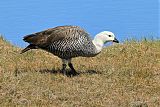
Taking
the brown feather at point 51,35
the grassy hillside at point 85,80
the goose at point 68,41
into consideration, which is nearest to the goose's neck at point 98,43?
the goose at point 68,41

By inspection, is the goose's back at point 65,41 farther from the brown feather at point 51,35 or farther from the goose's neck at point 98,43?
the goose's neck at point 98,43

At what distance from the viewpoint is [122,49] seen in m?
14.4

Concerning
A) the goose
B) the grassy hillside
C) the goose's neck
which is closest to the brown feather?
the goose

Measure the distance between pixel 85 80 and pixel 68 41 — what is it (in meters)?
0.87

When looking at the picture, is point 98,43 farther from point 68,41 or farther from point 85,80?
point 85,80

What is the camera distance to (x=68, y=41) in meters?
11.0

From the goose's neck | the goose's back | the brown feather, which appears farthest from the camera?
the goose's neck

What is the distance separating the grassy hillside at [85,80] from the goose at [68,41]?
46cm

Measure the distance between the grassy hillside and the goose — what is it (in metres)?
0.46

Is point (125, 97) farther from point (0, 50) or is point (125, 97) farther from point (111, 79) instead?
point (0, 50)

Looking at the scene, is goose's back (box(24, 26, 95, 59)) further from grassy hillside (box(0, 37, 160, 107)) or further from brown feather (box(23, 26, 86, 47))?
grassy hillside (box(0, 37, 160, 107))

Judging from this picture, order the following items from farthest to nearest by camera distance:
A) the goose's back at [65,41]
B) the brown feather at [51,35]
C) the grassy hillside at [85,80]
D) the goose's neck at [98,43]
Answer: the goose's neck at [98,43] → the brown feather at [51,35] → the goose's back at [65,41] → the grassy hillside at [85,80]

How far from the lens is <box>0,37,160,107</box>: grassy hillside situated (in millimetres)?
9398

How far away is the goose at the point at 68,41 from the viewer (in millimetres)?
11000
